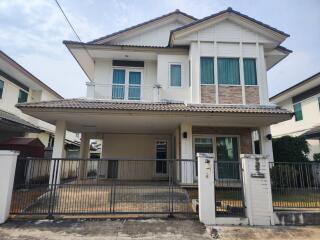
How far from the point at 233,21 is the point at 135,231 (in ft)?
38.3

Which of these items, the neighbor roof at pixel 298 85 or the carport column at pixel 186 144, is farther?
the neighbor roof at pixel 298 85

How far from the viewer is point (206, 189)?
618cm

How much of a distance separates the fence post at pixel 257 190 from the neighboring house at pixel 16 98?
11.8 m

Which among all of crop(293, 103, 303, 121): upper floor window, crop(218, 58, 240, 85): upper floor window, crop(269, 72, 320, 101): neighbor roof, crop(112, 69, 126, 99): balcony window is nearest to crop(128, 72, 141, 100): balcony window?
crop(112, 69, 126, 99): balcony window

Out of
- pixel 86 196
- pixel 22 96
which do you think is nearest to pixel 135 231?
pixel 86 196

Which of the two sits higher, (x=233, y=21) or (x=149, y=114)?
(x=233, y=21)

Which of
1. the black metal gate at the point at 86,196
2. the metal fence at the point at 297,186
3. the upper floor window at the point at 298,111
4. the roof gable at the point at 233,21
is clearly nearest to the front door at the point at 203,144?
the black metal gate at the point at 86,196

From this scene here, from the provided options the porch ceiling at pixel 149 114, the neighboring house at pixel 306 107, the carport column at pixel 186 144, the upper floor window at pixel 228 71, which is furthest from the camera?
the neighboring house at pixel 306 107

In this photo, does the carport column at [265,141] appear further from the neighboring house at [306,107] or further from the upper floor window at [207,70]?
the neighboring house at [306,107]

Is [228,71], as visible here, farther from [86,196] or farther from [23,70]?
[23,70]

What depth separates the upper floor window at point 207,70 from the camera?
1122 cm

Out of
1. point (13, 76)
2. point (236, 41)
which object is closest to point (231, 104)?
point (236, 41)

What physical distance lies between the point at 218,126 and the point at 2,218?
9518 mm

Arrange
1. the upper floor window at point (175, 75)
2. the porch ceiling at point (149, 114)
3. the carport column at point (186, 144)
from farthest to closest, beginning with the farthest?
the upper floor window at point (175, 75) < the carport column at point (186, 144) < the porch ceiling at point (149, 114)
